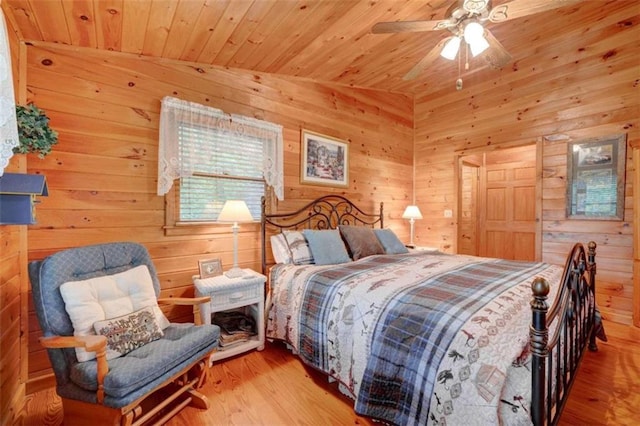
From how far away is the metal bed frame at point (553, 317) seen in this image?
1.06 metres

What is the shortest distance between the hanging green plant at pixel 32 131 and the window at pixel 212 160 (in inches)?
31.7

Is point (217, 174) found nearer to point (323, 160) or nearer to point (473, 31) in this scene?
point (323, 160)

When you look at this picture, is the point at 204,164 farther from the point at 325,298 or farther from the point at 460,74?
the point at 460,74

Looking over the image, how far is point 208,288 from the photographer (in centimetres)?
223

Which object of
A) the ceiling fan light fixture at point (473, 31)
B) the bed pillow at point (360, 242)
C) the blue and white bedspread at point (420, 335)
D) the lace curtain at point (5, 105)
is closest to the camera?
the lace curtain at point (5, 105)

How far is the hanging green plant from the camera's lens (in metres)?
1.52

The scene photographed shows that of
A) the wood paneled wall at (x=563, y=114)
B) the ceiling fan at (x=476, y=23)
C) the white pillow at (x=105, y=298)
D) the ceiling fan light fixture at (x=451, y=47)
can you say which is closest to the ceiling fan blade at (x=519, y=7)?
the ceiling fan at (x=476, y=23)

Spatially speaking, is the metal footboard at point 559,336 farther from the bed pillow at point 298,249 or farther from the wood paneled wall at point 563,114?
the bed pillow at point 298,249

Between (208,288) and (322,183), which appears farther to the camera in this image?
(322,183)

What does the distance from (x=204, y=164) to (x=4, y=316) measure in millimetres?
1621

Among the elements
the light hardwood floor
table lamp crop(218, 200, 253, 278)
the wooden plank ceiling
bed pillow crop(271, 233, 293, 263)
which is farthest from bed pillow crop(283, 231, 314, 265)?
the wooden plank ceiling

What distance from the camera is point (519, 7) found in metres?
1.83

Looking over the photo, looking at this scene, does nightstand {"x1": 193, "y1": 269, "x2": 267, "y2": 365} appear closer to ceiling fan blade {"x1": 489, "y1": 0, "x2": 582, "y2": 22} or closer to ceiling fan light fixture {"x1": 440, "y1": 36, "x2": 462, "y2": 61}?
ceiling fan light fixture {"x1": 440, "y1": 36, "x2": 462, "y2": 61}

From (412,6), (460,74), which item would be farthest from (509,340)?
→ (460,74)
